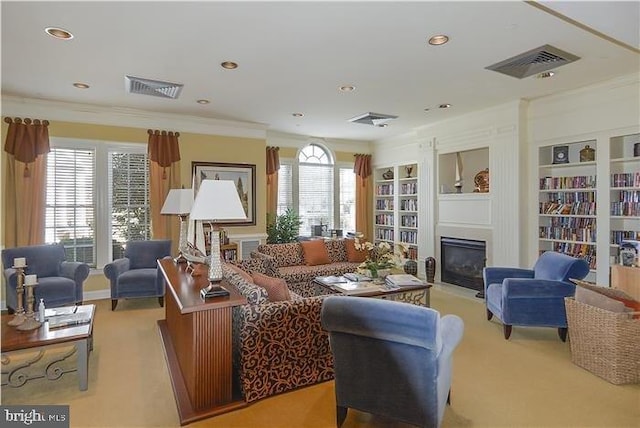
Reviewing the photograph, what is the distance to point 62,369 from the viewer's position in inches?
120

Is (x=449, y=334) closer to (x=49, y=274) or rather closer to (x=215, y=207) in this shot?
(x=215, y=207)

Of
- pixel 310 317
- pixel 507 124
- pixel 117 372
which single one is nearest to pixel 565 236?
pixel 507 124

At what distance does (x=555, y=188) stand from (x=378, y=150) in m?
3.72

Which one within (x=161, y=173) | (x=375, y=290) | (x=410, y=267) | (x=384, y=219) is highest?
(x=161, y=173)

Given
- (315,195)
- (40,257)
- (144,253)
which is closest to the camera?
(40,257)

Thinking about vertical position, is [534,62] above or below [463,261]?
above

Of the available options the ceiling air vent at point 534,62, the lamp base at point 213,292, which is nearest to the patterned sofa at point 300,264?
the lamp base at point 213,292

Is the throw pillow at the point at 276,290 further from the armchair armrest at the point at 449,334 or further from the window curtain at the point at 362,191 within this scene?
the window curtain at the point at 362,191

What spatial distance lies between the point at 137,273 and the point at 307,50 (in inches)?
137

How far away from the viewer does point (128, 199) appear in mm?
5547

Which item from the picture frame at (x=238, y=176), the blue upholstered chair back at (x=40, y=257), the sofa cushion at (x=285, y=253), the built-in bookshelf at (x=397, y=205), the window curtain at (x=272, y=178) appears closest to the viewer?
the blue upholstered chair back at (x=40, y=257)

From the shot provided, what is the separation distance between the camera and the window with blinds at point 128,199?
18.0 feet

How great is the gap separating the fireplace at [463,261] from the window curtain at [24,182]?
5.95 m

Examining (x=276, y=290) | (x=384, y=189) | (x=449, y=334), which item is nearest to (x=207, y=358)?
(x=276, y=290)
